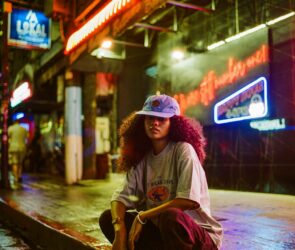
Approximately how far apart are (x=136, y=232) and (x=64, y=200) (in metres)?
5.58

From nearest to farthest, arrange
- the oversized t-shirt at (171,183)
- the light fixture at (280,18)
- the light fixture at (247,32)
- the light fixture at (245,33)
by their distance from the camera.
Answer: the oversized t-shirt at (171,183), the light fixture at (280,18), the light fixture at (247,32), the light fixture at (245,33)

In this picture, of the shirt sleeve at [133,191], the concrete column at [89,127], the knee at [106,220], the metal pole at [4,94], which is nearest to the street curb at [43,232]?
the knee at [106,220]

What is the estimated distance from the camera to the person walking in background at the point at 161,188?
2724 mm

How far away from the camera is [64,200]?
27.1ft

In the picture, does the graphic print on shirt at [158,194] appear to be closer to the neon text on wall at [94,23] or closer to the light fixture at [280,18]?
the neon text on wall at [94,23]

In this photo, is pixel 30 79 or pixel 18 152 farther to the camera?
pixel 30 79

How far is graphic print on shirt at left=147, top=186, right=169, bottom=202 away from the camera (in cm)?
306

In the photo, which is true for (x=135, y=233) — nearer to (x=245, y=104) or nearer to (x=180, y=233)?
(x=180, y=233)

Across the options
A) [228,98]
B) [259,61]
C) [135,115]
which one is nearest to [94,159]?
[228,98]

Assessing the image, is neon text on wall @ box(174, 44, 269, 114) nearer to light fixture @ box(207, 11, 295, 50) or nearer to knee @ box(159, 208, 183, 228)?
light fixture @ box(207, 11, 295, 50)

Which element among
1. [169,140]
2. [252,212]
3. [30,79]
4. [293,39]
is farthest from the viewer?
[30,79]

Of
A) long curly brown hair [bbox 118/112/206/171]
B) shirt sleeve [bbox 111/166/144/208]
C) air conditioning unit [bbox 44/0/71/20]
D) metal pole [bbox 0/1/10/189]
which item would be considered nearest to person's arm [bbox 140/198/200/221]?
shirt sleeve [bbox 111/166/144/208]

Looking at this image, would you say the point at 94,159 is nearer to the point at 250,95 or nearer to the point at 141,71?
the point at 141,71

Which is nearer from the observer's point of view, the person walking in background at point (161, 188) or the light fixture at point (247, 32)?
the person walking in background at point (161, 188)
